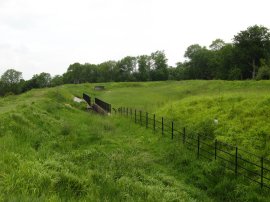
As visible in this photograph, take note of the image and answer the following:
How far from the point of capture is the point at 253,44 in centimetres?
6856

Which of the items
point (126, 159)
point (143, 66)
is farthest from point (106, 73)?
point (126, 159)

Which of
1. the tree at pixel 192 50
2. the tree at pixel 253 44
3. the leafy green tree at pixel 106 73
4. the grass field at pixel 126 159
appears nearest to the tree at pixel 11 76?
the leafy green tree at pixel 106 73

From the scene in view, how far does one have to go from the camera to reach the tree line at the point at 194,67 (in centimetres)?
6850

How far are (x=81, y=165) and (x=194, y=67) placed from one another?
95942mm

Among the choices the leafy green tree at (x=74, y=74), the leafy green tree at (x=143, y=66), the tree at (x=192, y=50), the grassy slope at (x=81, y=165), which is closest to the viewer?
the grassy slope at (x=81, y=165)

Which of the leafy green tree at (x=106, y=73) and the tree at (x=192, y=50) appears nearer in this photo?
the tree at (x=192, y=50)

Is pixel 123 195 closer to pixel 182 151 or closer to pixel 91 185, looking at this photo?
pixel 91 185

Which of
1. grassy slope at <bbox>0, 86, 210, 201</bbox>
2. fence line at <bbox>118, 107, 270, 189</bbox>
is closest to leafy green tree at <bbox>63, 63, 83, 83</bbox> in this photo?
grassy slope at <bbox>0, 86, 210, 201</bbox>

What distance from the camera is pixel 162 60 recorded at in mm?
120938

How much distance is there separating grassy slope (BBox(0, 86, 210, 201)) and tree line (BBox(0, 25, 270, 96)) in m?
39.4

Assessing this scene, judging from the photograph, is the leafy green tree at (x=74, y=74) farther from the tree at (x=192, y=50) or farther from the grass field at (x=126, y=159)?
the grass field at (x=126, y=159)

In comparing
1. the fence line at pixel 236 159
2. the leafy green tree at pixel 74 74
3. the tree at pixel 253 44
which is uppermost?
the tree at pixel 253 44

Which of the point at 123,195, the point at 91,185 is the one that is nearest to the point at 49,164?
the point at 91,185

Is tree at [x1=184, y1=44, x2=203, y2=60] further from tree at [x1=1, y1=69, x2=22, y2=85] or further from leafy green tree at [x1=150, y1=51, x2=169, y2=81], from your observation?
tree at [x1=1, y1=69, x2=22, y2=85]
